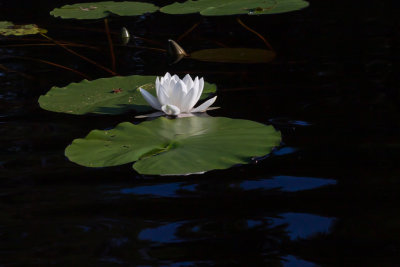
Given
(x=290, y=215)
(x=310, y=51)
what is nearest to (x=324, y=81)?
(x=310, y=51)

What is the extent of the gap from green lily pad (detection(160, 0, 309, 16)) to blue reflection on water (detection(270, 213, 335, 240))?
2.52 m

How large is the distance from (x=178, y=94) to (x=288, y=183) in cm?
66

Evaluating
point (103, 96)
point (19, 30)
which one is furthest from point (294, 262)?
point (19, 30)

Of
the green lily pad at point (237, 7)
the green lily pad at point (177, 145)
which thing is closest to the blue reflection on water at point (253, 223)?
the green lily pad at point (177, 145)

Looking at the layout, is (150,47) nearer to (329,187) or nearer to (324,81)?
(324,81)

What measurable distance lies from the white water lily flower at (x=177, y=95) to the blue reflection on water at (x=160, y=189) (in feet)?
1.70

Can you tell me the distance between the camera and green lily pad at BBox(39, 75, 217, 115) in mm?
2080

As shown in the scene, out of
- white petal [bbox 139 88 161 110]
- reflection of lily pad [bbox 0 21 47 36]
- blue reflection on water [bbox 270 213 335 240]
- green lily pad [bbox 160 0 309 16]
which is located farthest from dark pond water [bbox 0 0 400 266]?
green lily pad [bbox 160 0 309 16]

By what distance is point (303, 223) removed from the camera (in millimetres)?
1213

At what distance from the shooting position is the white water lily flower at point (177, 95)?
192 centimetres

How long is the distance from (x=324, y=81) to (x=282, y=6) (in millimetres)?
1515

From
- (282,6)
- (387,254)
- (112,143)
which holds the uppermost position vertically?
(282,6)

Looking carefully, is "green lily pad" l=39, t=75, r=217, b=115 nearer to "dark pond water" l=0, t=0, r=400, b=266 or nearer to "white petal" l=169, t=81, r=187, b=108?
"dark pond water" l=0, t=0, r=400, b=266

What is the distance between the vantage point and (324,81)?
2.35 meters
